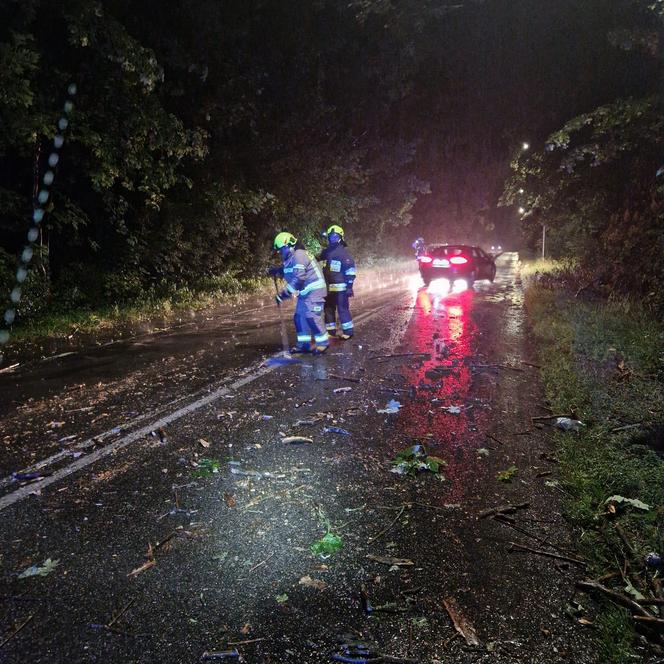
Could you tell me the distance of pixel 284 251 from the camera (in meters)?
8.14

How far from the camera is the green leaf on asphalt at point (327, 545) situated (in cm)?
309

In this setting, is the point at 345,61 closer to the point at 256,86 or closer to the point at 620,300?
the point at 256,86

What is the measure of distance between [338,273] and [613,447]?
6198 mm

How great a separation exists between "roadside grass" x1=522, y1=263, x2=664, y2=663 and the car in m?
10.5

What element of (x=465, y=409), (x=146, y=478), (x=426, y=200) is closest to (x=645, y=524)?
(x=465, y=409)

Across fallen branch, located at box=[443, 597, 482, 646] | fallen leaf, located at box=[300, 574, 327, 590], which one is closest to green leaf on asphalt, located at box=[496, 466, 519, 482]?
fallen branch, located at box=[443, 597, 482, 646]

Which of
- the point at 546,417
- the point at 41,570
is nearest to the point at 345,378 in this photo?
the point at 546,417

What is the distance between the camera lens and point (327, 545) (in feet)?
10.4

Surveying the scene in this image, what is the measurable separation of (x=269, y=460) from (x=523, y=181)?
44.1 ft

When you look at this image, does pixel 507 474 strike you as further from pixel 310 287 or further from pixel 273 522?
pixel 310 287

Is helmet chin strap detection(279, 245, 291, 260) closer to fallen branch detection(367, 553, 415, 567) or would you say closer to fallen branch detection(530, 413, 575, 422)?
fallen branch detection(530, 413, 575, 422)

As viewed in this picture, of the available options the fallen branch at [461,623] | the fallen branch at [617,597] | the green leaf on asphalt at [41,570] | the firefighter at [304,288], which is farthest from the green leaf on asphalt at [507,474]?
the firefighter at [304,288]

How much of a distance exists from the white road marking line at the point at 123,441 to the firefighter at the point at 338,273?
280 centimetres

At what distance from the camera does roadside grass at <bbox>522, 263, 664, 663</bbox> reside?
110 inches
